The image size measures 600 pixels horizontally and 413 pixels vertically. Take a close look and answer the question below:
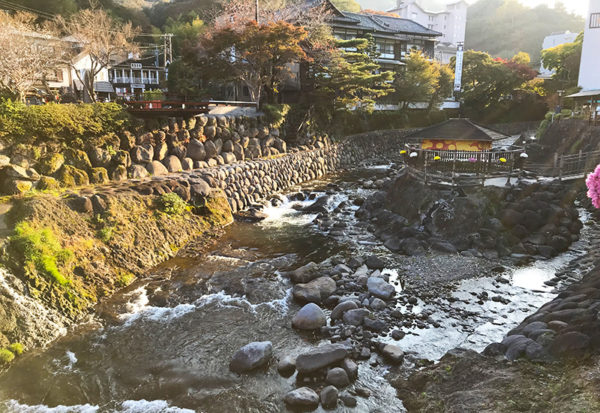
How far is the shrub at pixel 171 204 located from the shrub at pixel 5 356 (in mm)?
7479

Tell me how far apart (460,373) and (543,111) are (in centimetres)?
5397

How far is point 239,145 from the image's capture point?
23.8m

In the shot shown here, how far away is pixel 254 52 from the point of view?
24.9 meters

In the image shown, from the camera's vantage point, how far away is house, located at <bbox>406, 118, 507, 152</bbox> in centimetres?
1772

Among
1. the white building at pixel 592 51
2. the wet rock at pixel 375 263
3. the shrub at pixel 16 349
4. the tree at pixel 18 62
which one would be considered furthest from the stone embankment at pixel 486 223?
the white building at pixel 592 51

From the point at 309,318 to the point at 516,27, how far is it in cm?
8911

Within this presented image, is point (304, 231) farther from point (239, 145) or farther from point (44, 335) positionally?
point (44, 335)

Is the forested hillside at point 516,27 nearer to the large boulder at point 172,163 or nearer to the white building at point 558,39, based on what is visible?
the white building at point 558,39

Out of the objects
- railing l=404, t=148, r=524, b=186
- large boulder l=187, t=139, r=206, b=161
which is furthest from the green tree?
railing l=404, t=148, r=524, b=186

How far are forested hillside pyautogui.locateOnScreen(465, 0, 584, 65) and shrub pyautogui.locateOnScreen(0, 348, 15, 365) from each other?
83.6m

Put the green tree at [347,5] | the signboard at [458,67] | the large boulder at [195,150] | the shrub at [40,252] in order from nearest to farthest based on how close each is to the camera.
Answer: the shrub at [40,252], the large boulder at [195,150], the signboard at [458,67], the green tree at [347,5]

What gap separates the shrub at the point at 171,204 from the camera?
1559 cm

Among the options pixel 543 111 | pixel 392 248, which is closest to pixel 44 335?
pixel 392 248

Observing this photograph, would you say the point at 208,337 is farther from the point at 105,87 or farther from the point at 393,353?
the point at 105,87
